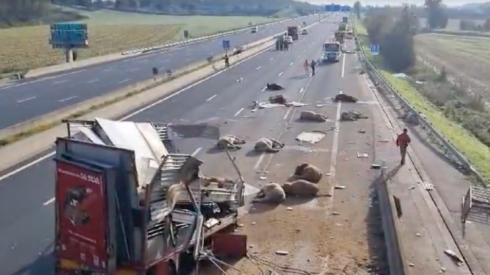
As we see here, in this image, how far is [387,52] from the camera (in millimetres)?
88938

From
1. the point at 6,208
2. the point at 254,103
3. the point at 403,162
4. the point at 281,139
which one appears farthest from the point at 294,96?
the point at 6,208

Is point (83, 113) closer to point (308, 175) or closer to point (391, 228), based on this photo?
point (308, 175)

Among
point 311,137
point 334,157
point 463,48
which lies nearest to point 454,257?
point 334,157

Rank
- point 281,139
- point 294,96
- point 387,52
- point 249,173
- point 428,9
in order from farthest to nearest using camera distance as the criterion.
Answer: point 428,9, point 387,52, point 294,96, point 281,139, point 249,173

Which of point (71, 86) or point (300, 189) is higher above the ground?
point (300, 189)

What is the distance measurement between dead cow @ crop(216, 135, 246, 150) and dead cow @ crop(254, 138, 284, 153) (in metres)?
0.74

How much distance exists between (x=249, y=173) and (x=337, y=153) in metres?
5.01

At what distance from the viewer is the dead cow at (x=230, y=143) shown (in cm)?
2625

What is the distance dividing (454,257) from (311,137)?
14526mm

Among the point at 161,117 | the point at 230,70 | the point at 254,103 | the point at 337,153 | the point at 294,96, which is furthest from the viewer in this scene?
the point at 230,70

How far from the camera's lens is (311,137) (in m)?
29.5

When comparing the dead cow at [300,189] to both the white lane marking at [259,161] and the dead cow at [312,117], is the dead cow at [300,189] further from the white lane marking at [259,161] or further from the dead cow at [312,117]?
the dead cow at [312,117]

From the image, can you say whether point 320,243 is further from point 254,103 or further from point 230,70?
point 230,70

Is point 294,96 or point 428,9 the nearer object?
point 294,96
